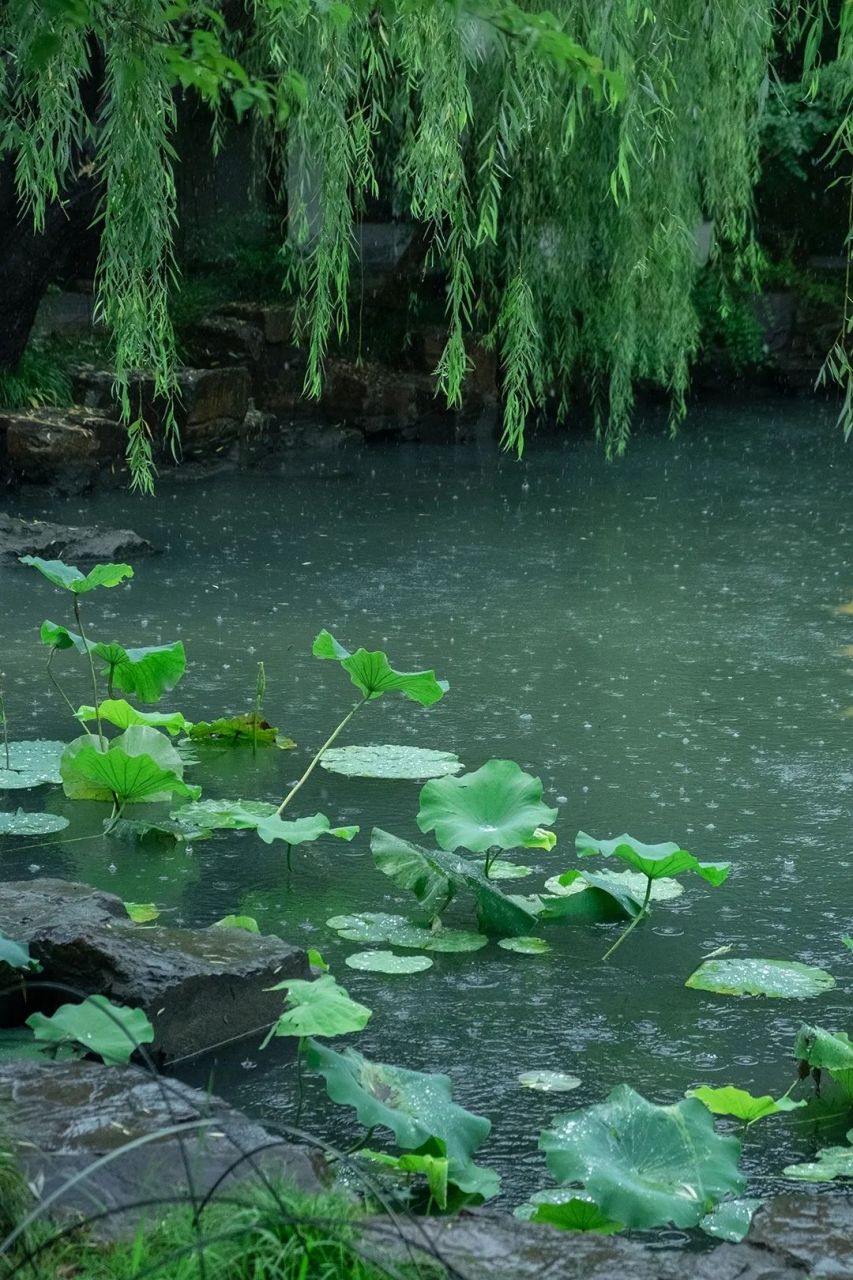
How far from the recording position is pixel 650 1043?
9.61ft

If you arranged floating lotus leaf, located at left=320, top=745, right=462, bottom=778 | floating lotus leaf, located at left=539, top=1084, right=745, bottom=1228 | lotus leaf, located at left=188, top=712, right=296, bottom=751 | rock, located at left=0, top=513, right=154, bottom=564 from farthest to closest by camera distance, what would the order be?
rock, located at left=0, top=513, right=154, bottom=564 < lotus leaf, located at left=188, top=712, right=296, bottom=751 < floating lotus leaf, located at left=320, top=745, right=462, bottom=778 < floating lotus leaf, located at left=539, top=1084, right=745, bottom=1228

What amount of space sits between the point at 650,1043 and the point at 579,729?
1995 mm

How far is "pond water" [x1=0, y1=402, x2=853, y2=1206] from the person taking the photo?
2947 millimetres

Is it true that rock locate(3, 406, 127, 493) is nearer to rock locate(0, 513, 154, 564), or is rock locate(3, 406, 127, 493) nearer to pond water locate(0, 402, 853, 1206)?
pond water locate(0, 402, 853, 1206)

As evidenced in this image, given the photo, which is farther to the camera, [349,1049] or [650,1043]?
[650,1043]

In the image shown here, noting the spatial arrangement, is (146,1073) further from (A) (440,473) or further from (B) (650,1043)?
(A) (440,473)

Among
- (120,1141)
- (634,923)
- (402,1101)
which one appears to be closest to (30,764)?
(634,923)

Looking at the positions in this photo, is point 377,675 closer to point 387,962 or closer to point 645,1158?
point 387,962

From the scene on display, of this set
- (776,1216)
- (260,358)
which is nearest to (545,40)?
(776,1216)

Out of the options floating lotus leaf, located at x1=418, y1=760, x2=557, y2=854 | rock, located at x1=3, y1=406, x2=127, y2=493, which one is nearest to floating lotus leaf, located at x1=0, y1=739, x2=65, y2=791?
floating lotus leaf, located at x1=418, y1=760, x2=557, y2=854

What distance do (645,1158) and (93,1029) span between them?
84cm

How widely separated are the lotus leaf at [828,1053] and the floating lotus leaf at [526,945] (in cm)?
73

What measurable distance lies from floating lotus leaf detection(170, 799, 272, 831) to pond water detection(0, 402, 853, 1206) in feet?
0.17

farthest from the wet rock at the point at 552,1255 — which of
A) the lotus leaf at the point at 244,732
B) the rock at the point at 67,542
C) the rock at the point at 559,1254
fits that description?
the rock at the point at 67,542
